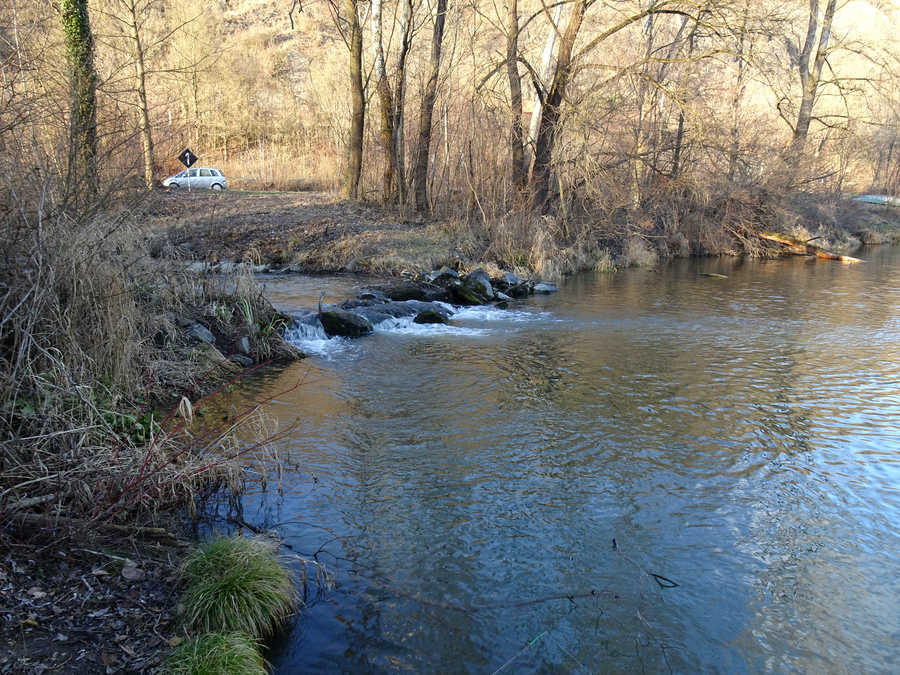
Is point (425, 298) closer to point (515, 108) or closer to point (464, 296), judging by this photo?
point (464, 296)

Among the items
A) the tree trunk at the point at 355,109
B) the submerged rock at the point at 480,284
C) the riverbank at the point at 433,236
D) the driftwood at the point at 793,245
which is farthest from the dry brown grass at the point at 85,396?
the driftwood at the point at 793,245

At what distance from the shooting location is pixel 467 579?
4707mm

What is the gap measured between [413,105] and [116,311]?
65.0 ft

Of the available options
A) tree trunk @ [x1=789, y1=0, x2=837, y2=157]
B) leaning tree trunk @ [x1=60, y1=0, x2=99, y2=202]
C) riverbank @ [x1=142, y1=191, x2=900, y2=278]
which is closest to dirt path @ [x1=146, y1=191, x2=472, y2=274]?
riverbank @ [x1=142, y1=191, x2=900, y2=278]

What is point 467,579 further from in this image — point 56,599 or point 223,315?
point 223,315

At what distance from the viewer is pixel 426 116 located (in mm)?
21844

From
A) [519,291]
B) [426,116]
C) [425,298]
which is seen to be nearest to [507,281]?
[519,291]

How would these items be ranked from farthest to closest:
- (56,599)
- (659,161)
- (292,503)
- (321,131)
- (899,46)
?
(899,46) → (321,131) → (659,161) → (292,503) → (56,599)

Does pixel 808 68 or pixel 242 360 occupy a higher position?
pixel 808 68

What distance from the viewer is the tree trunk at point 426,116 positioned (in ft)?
70.7

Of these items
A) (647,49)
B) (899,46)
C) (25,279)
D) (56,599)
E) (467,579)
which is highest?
(899,46)

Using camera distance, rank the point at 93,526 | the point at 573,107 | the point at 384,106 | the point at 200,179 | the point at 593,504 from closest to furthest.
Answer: the point at 93,526 < the point at 593,504 < the point at 573,107 < the point at 384,106 < the point at 200,179

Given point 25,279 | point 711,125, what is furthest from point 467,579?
point 711,125

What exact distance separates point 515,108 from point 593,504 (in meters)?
16.3
